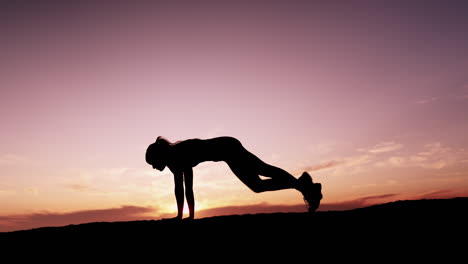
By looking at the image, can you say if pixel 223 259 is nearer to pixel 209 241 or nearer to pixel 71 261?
pixel 209 241

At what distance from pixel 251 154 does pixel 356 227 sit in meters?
Answer: 3.06

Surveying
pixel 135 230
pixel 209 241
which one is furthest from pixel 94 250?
pixel 209 241

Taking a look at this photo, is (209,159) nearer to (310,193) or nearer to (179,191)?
(179,191)

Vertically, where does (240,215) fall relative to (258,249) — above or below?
above

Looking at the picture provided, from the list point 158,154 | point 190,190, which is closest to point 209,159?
point 190,190

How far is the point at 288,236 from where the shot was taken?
641 centimetres

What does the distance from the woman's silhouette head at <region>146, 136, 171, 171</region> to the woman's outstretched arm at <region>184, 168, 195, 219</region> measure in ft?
2.07

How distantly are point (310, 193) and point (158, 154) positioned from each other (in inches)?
157

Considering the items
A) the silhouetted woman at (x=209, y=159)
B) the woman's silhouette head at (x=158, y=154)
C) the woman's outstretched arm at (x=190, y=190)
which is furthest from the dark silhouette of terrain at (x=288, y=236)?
the woman's silhouette head at (x=158, y=154)

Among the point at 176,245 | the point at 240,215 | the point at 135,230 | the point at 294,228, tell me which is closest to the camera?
the point at 176,245

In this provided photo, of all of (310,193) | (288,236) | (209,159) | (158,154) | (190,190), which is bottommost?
(288,236)

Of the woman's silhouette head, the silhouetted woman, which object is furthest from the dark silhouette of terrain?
A: the woman's silhouette head

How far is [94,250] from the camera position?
6.45 m

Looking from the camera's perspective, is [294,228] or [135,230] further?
[135,230]
